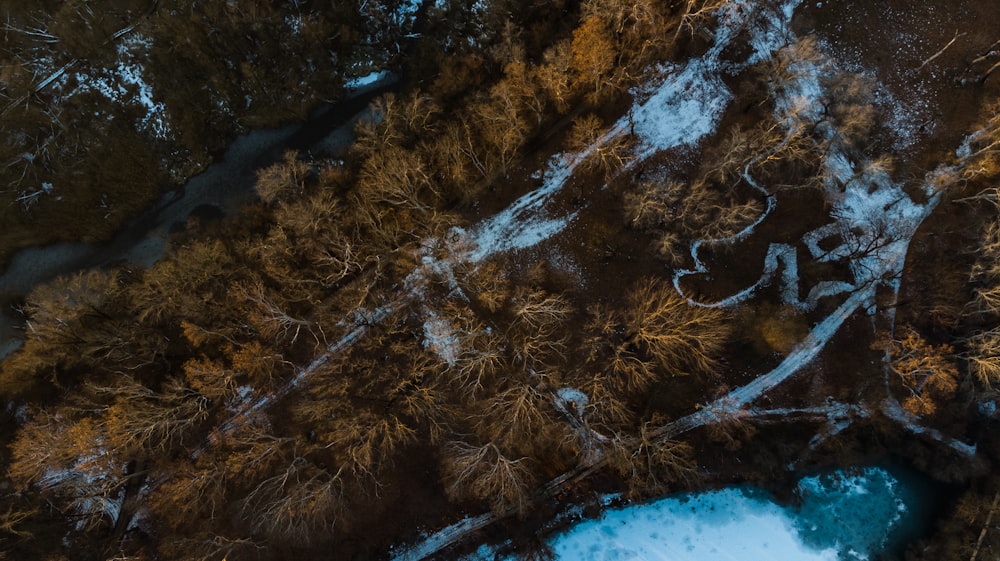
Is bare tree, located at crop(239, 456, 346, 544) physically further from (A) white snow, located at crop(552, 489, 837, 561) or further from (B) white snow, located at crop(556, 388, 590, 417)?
(A) white snow, located at crop(552, 489, 837, 561)

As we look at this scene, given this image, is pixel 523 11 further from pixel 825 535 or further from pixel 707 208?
pixel 825 535

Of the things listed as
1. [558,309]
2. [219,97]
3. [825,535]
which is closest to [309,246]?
[219,97]

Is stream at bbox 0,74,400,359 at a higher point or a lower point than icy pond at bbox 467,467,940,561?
higher

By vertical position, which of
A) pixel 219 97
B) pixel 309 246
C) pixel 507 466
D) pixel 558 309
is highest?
pixel 219 97

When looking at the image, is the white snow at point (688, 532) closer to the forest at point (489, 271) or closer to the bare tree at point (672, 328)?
the forest at point (489, 271)

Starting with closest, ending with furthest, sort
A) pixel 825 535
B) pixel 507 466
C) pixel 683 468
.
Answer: pixel 507 466 → pixel 683 468 → pixel 825 535

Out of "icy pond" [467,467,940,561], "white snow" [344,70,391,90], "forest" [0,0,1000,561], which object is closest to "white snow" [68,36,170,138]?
"forest" [0,0,1000,561]
